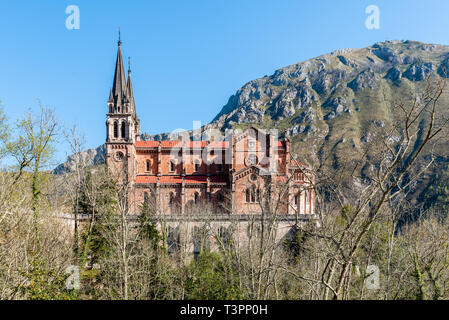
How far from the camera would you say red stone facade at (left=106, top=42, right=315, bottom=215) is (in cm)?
4934

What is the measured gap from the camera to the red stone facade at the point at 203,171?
49.3 meters

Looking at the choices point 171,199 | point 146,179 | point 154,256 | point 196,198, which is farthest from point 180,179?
point 154,256

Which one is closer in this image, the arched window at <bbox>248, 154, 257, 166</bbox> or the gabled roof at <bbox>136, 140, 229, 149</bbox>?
the arched window at <bbox>248, 154, 257, 166</bbox>

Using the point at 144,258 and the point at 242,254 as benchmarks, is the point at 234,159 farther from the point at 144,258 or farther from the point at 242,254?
the point at 144,258

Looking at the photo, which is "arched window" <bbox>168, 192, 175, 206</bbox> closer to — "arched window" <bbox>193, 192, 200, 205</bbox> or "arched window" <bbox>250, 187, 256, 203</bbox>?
"arched window" <bbox>193, 192, 200, 205</bbox>

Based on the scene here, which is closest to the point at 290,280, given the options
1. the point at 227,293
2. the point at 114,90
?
the point at 227,293

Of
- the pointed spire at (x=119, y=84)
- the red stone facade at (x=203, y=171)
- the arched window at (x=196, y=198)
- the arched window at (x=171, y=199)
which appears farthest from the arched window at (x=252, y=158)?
the pointed spire at (x=119, y=84)

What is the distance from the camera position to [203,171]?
187 ft

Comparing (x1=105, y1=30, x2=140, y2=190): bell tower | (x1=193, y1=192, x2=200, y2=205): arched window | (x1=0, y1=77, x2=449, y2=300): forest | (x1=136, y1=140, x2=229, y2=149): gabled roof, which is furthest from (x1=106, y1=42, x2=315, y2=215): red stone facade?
(x1=0, y1=77, x2=449, y2=300): forest

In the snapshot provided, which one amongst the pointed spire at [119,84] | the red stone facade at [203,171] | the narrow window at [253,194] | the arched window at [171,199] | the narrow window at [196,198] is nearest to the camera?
the narrow window at [253,194]

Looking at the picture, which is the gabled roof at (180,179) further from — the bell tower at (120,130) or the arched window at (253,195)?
the arched window at (253,195)
